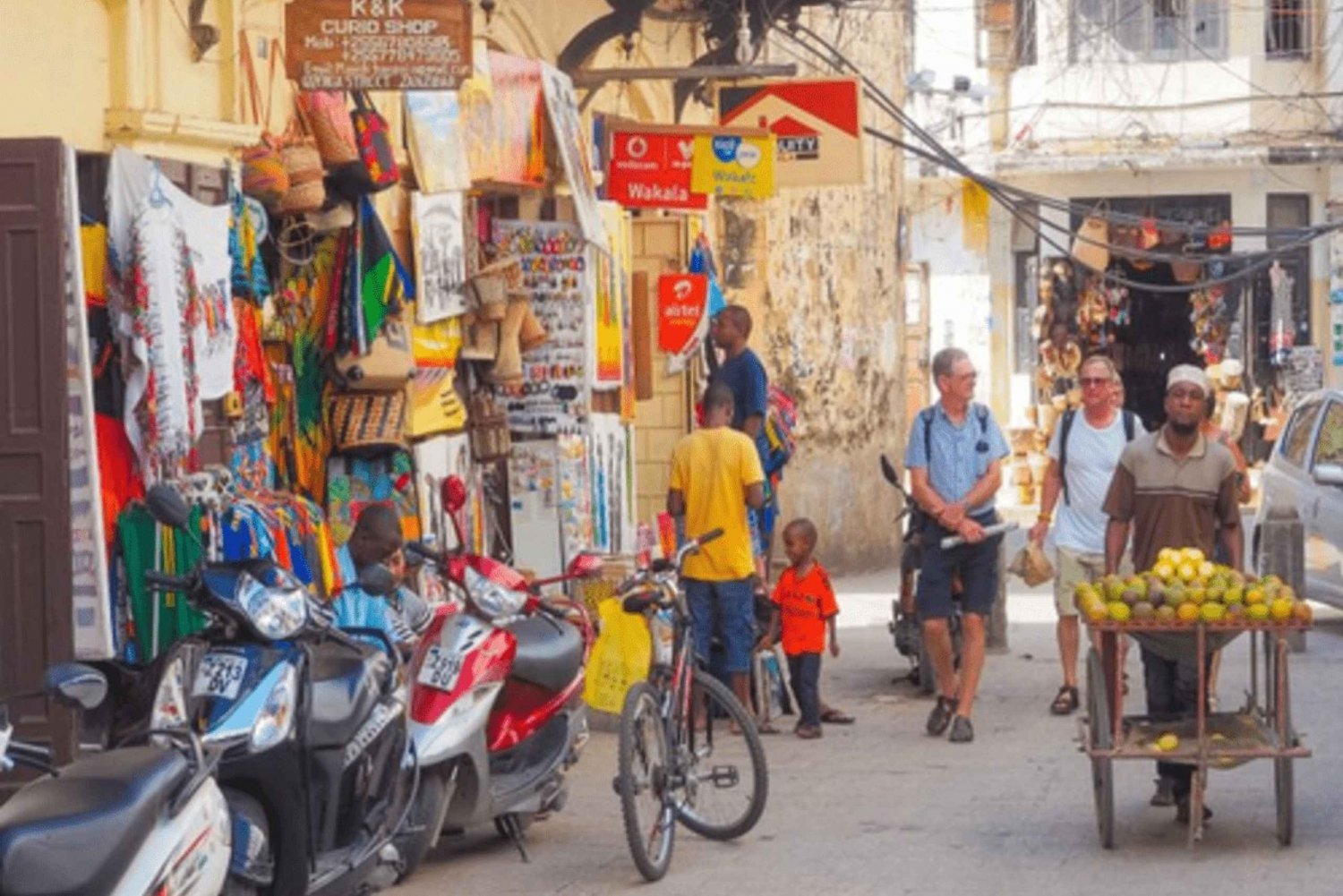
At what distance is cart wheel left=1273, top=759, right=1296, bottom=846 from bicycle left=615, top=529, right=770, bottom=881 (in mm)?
1910

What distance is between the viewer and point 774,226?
74.4 feet

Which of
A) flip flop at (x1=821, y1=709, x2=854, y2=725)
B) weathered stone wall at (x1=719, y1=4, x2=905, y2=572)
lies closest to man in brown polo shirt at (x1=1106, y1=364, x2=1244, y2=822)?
flip flop at (x1=821, y1=709, x2=854, y2=725)

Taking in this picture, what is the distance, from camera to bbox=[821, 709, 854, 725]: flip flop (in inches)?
572

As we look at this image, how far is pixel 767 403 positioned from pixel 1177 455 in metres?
4.97

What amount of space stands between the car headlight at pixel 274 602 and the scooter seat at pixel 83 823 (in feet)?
5.09

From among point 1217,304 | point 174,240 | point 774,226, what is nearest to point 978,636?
point 174,240

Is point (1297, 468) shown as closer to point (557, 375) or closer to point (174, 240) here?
point (557, 375)

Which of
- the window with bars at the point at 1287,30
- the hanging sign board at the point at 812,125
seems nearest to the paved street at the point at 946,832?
the hanging sign board at the point at 812,125

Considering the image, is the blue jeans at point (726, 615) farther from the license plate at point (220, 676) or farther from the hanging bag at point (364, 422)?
the license plate at point (220, 676)

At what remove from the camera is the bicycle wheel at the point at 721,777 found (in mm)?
10453

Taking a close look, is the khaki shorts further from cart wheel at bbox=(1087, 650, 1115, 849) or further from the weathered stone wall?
the weathered stone wall

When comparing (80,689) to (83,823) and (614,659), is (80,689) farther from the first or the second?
(614,659)

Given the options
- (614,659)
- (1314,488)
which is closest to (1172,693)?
(614,659)

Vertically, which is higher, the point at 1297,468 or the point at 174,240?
the point at 174,240
